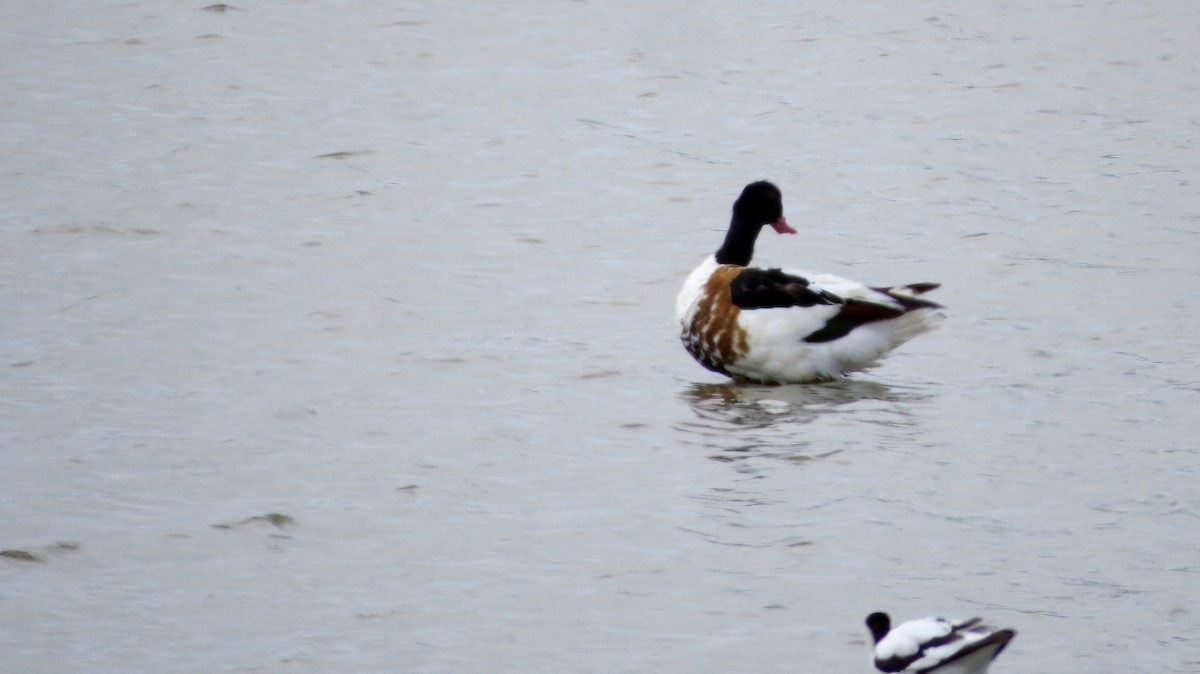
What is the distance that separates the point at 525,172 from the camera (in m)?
16.4

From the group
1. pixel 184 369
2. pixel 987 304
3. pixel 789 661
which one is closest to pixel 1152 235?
pixel 987 304

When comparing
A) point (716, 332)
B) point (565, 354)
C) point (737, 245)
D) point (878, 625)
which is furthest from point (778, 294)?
point (878, 625)

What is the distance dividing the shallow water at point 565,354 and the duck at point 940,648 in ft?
1.54

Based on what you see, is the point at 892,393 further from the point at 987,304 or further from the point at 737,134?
the point at 737,134

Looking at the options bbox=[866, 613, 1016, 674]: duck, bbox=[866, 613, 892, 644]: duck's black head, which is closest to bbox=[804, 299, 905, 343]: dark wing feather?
bbox=[866, 613, 892, 644]: duck's black head

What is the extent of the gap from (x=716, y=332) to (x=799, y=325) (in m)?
0.48

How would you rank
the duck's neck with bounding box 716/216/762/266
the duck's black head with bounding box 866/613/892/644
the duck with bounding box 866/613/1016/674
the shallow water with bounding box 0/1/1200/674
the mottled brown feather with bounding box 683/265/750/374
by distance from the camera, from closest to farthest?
the duck with bounding box 866/613/1016/674
the duck's black head with bounding box 866/613/892/644
the shallow water with bounding box 0/1/1200/674
the mottled brown feather with bounding box 683/265/750/374
the duck's neck with bounding box 716/216/762/266

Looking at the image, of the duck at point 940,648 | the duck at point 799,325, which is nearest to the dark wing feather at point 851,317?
the duck at point 799,325

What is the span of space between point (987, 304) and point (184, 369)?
5.32m

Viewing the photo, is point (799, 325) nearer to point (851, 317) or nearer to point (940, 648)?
point (851, 317)

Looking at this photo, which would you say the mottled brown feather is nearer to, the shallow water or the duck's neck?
the shallow water

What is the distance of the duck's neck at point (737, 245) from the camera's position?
36.5 feet

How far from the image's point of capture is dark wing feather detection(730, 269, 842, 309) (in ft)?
33.7

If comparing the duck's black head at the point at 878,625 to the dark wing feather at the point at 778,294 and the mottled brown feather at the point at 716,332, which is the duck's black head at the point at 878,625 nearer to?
the mottled brown feather at the point at 716,332
